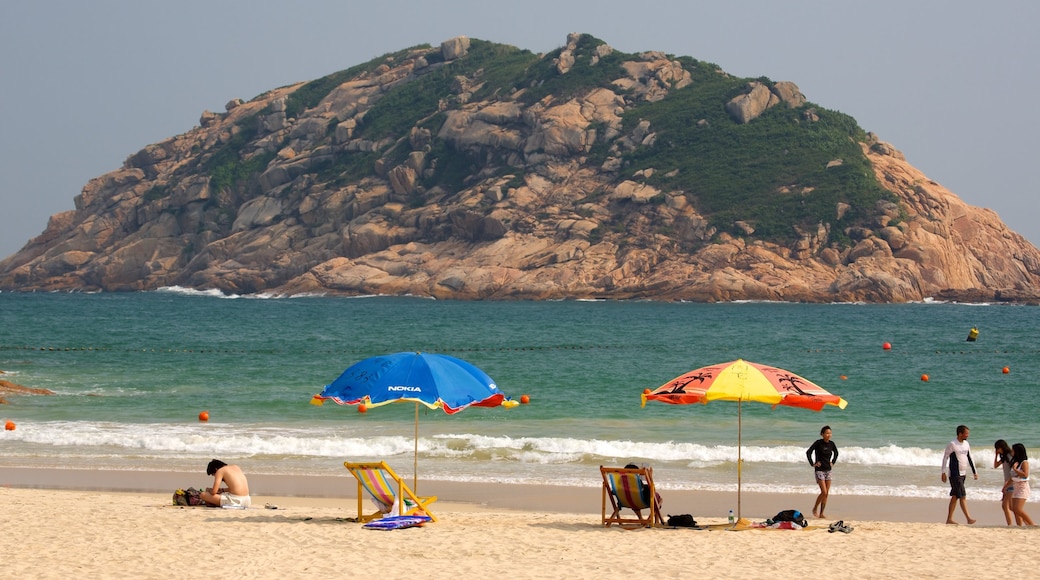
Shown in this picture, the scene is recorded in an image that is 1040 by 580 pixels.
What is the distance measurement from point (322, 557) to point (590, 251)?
343 feet

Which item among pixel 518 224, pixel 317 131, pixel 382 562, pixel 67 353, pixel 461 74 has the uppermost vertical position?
pixel 461 74

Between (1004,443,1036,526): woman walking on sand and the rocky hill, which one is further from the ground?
the rocky hill

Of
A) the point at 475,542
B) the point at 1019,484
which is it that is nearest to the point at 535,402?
the point at 1019,484

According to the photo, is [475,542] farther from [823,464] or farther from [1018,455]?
[1018,455]

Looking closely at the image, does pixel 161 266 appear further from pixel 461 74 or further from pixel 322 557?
pixel 322 557

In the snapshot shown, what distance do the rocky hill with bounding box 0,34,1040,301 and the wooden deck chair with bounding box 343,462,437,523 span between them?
311 ft

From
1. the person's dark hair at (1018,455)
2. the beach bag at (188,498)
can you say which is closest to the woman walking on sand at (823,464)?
the person's dark hair at (1018,455)

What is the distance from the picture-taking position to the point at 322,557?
486 inches

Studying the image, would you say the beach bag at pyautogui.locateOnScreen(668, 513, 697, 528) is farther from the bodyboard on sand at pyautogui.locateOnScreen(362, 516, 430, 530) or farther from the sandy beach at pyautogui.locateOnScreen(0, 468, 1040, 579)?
the bodyboard on sand at pyautogui.locateOnScreen(362, 516, 430, 530)

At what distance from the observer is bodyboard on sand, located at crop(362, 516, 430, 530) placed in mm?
13945

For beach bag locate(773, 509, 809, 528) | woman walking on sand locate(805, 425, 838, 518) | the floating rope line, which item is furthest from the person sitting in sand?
the floating rope line

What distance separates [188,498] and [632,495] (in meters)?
6.19

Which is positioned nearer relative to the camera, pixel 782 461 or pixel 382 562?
pixel 382 562

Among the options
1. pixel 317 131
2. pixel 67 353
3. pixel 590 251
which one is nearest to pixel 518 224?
pixel 590 251
